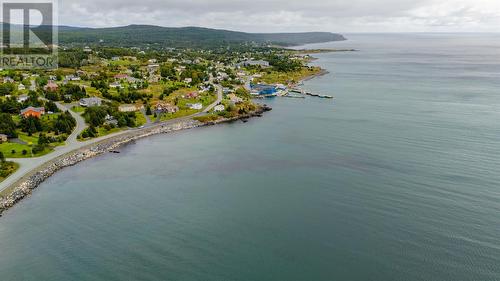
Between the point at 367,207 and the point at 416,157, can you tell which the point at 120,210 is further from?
the point at 416,157

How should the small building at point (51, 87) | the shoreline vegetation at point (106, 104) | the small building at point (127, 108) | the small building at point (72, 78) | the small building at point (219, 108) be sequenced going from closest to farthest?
the shoreline vegetation at point (106, 104) < the small building at point (127, 108) < the small building at point (219, 108) < the small building at point (51, 87) < the small building at point (72, 78)

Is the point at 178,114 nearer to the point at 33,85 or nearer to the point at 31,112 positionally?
the point at 31,112

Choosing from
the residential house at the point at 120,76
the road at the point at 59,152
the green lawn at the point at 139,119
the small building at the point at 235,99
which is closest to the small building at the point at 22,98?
the road at the point at 59,152

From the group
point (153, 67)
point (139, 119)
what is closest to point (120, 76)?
point (153, 67)

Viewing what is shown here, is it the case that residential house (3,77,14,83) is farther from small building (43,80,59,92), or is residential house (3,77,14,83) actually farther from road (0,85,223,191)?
road (0,85,223,191)

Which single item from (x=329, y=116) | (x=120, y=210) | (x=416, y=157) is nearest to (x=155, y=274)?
(x=120, y=210)

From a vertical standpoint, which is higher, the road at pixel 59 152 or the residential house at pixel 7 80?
the residential house at pixel 7 80

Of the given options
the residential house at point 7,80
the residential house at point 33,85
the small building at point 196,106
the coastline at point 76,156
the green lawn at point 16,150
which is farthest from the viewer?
the residential house at point 7,80

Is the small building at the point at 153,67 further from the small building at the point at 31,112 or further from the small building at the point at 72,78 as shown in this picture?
the small building at the point at 31,112
